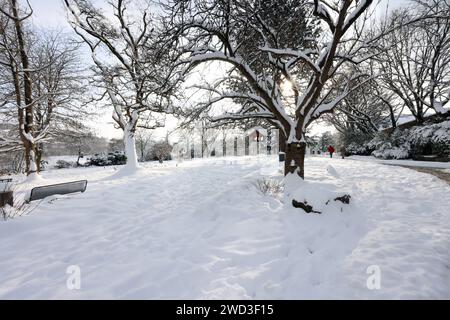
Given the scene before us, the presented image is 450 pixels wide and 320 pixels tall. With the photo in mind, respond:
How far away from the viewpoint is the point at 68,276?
2836mm

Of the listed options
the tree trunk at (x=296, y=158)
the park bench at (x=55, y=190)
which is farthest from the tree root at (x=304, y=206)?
the park bench at (x=55, y=190)

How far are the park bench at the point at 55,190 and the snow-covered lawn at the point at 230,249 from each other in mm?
251

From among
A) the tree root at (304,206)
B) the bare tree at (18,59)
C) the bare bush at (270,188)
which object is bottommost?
the tree root at (304,206)

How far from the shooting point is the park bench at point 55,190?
222 inches

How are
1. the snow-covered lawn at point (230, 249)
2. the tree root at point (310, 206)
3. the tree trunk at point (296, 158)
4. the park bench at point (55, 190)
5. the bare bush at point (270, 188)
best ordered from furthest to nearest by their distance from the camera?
1. the tree trunk at point (296, 158)
2. the bare bush at point (270, 188)
3. the park bench at point (55, 190)
4. the tree root at point (310, 206)
5. the snow-covered lawn at point (230, 249)

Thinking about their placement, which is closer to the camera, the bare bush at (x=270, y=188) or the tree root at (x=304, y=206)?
the tree root at (x=304, y=206)

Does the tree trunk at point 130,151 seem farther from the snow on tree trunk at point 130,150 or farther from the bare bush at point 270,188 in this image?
the bare bush at point 270,188

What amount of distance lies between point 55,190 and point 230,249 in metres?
5.77

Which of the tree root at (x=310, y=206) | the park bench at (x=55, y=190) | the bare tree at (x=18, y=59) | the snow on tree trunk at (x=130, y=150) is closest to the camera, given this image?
the tree root at (x=310, y=206)

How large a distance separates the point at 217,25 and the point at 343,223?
18.9 ft

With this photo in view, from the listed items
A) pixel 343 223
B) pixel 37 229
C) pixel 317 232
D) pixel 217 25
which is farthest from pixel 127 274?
pixel 217 25

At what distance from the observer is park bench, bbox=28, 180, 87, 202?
5648mm

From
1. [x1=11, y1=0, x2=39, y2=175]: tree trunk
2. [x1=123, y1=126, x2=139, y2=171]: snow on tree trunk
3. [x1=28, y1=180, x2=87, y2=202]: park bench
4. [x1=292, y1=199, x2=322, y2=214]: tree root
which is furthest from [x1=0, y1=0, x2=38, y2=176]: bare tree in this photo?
[x1=292, y1=199, x2=322, y2=214]: tree root
